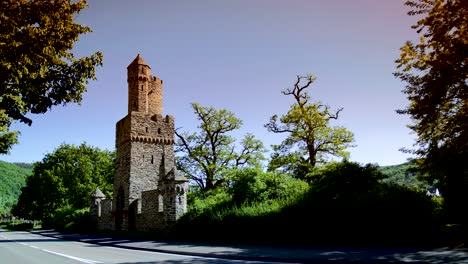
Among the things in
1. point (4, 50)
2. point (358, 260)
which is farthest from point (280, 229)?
point (4, 50)

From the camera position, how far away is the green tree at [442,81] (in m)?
13.8

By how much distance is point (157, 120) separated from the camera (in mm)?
33031

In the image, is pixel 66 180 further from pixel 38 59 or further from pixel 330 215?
pixel 330 215

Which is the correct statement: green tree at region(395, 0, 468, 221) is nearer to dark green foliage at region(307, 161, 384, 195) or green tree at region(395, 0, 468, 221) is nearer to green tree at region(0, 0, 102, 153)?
dark green foliage at region(307, 161, 384, 195)

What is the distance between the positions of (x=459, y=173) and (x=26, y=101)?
24043 mm

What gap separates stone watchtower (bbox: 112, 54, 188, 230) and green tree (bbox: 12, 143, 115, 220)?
76.1 ft

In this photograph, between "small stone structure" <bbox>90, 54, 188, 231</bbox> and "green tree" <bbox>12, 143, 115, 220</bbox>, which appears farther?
"green tree" <bbox>12, 143, 115, 220</bbox>

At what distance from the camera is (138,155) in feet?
103

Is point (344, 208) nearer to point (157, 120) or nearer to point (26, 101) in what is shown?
point (26, 101)

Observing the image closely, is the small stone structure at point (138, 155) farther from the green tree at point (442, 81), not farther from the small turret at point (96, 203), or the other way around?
the green tree at point (442, 81)

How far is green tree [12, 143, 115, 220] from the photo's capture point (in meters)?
52.1

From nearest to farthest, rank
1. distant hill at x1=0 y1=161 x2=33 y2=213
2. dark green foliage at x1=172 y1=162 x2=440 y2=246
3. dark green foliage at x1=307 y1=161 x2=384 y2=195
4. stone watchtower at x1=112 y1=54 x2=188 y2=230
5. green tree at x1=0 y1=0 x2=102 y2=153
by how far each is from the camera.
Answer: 1. green tree at x1=0 y1=0 x2=102 y2=153
2. dark green foliage at x1=172 y1=162 x2=440 y2=246
3. dark green foliage at x1=307 y1=161 x2=384 y2=195
4. stone watchtower at x1=112 y1=54 x2=188 y2=230
5. distant hill at x1=0 y1=161 x2=33 y2=213

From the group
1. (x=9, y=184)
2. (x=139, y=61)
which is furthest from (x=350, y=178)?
(x=9, y=184)

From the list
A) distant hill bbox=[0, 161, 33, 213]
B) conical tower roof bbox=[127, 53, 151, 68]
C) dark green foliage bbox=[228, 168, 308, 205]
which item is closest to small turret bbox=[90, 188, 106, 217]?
conical tower roof bbox=[127, 53, 151, 68]
